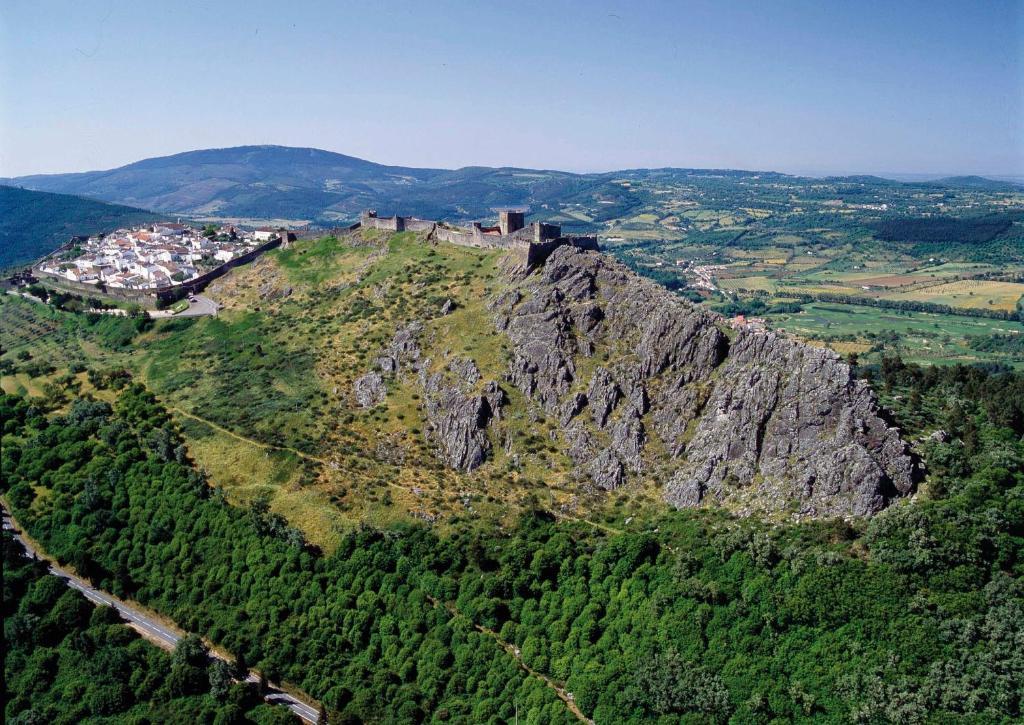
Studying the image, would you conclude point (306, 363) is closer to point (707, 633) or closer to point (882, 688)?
point (707, 633)

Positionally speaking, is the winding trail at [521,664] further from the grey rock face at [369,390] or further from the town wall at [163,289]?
the town wall at [163,289]

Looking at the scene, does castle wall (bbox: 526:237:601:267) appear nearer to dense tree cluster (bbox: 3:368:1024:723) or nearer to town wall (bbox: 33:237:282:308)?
dense tree cluster (bbox: 3:368:1024:723)

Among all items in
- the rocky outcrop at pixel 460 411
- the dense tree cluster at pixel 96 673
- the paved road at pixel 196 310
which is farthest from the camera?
the paved road at pixel 196 310

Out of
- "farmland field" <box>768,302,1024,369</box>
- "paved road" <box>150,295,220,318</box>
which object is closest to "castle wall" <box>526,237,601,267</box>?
"paved road" <box>150,295,220,318</box>

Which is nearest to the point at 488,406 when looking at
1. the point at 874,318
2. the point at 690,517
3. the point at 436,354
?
the point at 436,354

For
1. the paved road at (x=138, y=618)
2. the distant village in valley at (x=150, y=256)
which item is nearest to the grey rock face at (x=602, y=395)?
the paved road at (x=138, y=618)

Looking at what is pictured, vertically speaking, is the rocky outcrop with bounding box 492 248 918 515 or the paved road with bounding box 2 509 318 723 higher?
the rocky outcrop with bounding box 492 248 918 515
